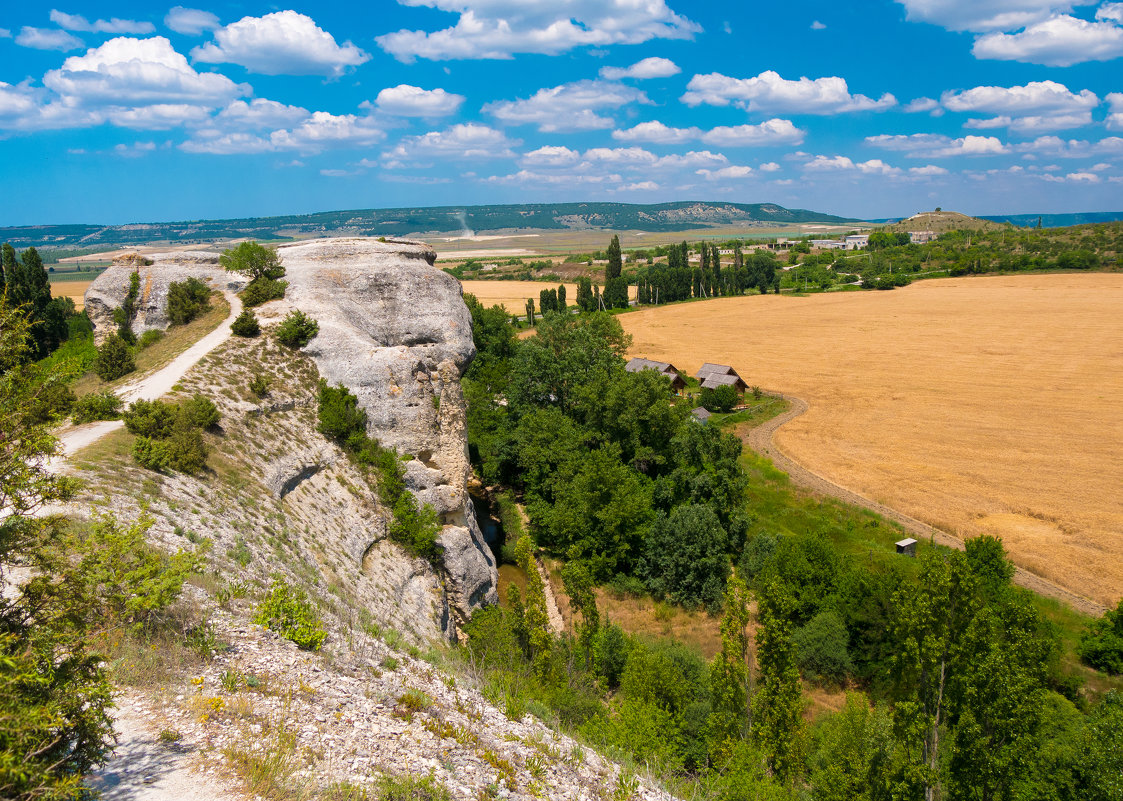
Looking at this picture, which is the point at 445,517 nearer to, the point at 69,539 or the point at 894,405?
the point at 69,539

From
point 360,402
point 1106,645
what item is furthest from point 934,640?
point 360,402

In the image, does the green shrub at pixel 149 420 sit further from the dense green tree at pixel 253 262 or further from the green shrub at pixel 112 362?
the dense green tree at pixel 253 262

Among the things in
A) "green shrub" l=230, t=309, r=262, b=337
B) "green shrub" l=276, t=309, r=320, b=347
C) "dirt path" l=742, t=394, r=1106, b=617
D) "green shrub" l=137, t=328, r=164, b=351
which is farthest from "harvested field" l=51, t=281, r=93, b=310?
"dirt path" l=742, t=394, r=1106, b=617

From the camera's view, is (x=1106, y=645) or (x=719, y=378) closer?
(x=1106, y=645)

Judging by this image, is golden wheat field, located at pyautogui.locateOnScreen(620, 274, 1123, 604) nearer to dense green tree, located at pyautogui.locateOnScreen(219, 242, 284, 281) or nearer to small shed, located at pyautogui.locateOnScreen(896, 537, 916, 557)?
small shed, located at pyautogui.locateOnScreen(896, 537, 916, 557)

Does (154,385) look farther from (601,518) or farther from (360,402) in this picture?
(601,518)

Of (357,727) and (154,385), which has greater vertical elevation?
(154,385)
